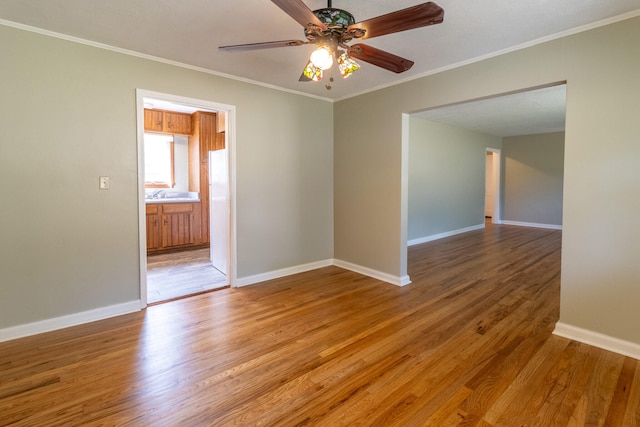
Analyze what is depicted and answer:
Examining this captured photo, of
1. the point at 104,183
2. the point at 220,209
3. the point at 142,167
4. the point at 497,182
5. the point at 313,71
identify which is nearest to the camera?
the point at 313,71

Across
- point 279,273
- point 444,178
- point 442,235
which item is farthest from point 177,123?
point 442,235

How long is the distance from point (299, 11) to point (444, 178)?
6.02 metres

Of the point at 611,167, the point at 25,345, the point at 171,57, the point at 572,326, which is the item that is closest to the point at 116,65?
the point at 171,57

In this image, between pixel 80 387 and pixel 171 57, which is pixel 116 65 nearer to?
pixel 171 57

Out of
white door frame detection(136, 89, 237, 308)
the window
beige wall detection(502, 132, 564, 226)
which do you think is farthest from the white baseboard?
beige wall detection(502, 132, 564, 226)

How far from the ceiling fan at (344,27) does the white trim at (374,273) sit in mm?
2483

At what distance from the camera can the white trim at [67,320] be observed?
2.45m

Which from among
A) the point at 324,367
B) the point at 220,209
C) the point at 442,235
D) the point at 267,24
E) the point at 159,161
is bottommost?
the point at 324,367

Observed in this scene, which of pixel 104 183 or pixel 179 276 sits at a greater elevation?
pixel 104 183

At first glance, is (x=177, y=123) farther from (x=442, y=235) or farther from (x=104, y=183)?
(x=442, y=235)

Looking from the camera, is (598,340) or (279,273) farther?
(279,273)

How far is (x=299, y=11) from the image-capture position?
5.15 feet

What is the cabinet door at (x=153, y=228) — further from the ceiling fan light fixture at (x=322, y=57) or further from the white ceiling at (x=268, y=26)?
the ceiling fan light fixture at (x=322, y=57)

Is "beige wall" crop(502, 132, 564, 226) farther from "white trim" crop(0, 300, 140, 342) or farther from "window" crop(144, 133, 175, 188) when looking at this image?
"white trim" crop(0, 300, 140, 342)
